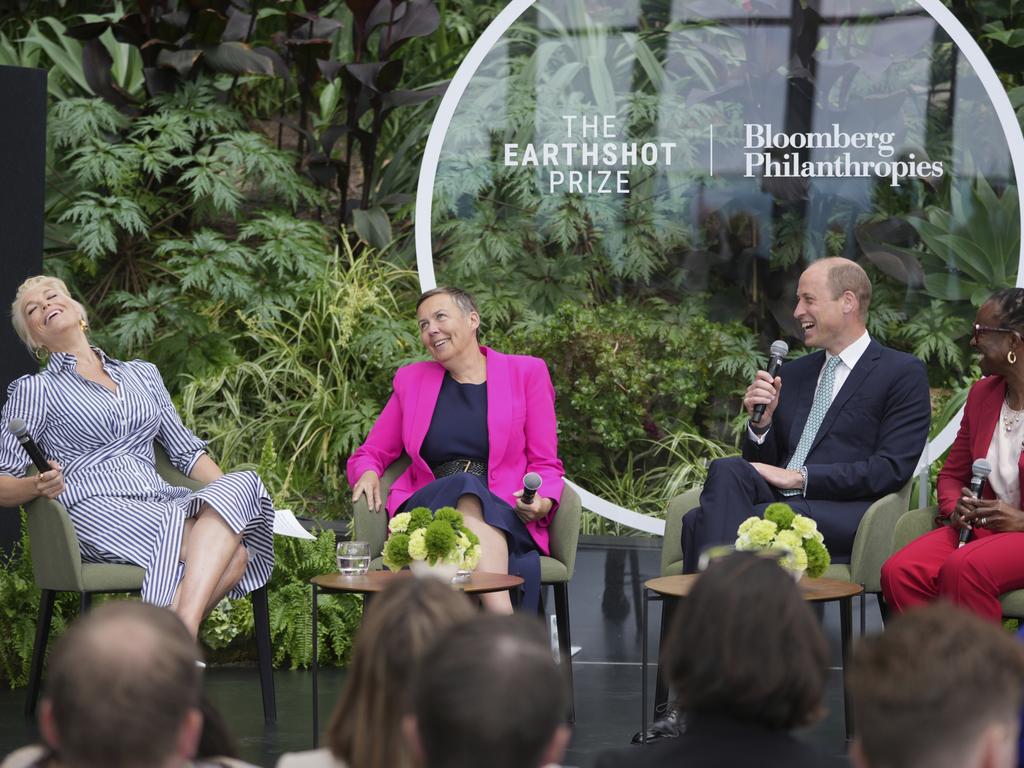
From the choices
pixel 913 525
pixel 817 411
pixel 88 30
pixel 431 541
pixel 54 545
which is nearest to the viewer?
pixel 431 541

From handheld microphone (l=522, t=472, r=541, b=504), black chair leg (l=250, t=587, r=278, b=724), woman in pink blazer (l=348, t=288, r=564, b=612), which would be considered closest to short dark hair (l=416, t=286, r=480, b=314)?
woman in pink blazer (l=348, t=288, r=564, b=612)

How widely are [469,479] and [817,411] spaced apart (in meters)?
1.20

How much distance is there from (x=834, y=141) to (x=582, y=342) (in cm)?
136

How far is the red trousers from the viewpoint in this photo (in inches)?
150

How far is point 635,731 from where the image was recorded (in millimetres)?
4195

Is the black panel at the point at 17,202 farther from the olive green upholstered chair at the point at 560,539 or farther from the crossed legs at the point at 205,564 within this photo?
the olive green upholstered chair at the point at 560,539

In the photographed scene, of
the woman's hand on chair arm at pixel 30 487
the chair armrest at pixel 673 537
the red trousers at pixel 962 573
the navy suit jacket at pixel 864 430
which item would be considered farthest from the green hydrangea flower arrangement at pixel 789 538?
the woman's hand on chair arm at pixel 30 487

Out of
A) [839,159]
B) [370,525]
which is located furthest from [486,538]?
[839,159]

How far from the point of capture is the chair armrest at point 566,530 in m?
4.50

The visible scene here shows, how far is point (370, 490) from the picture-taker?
179 inches

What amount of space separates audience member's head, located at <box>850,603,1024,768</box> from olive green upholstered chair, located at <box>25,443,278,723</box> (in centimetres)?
307

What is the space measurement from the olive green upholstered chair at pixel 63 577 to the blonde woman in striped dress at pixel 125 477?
0.18 ft

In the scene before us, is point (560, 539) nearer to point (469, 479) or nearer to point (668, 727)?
point (469, 479)

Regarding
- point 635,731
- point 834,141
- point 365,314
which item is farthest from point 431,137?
point 635,731
